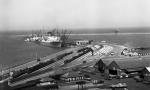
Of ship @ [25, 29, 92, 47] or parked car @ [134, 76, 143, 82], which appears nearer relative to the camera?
parked car @ [134, 76, 143, 82]

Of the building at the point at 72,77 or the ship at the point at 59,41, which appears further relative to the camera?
the ship at the point at 59,41

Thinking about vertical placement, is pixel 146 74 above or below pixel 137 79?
above

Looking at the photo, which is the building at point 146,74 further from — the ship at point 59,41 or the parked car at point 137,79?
the ship at point 59,41

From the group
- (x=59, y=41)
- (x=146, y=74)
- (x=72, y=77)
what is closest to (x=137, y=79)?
(x=146, y=74)

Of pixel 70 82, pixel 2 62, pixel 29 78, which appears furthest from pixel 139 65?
pixel 2 62

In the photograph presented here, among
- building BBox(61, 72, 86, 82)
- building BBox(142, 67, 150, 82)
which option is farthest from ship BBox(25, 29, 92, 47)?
building BBox(142, 67, 150, 82)

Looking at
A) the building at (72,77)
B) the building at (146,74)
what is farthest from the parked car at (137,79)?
the building at (72,77)

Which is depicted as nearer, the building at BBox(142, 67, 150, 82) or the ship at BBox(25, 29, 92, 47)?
the building at BBox(142, 67, 150, 82)

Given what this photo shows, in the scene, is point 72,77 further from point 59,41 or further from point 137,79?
point 59,41

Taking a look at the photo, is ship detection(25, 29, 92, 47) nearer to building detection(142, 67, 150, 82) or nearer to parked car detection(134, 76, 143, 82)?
parked car detection(134, 76, 143, 82)

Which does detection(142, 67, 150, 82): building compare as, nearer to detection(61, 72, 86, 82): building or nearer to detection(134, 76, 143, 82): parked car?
detection(134, 76, 143, 82): parked car

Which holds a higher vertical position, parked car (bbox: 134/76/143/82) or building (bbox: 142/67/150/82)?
building (bbox: 142/67/150/82)
